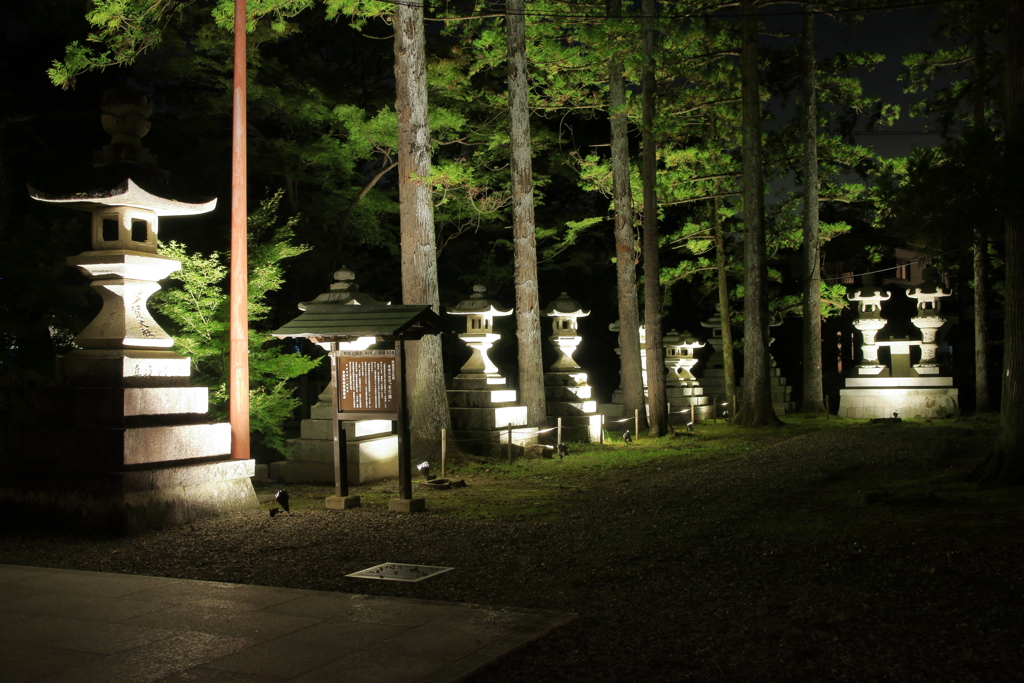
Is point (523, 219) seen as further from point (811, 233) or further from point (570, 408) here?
point (811, 233)

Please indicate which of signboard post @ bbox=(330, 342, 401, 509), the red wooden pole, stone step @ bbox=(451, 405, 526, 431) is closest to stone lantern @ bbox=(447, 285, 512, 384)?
stone step @ bbox=(451, 405, 526, 431)

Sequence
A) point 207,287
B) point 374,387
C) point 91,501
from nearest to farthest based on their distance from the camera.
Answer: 1. point 91,501
2. point 374,387
3. point 207,287

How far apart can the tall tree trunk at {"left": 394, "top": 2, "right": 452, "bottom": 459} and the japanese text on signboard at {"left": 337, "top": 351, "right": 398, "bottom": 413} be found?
3.91 metres

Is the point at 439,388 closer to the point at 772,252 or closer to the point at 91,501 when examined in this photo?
the point at 91,501

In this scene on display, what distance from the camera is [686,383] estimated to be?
82.6 ft

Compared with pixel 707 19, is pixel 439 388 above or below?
below

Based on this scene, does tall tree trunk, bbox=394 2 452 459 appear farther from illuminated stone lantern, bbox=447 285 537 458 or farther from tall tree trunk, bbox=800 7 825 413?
tall tree trunk, bbox=800 7 825 413

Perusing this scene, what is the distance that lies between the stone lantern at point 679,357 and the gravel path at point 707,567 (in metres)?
15.3

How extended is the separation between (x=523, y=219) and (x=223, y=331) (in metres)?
6.31

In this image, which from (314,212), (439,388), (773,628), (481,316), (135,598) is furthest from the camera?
(314,212)

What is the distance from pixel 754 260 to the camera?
66.4 feet

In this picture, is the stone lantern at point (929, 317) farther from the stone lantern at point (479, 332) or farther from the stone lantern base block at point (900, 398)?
the stone lantern at point (479, 332)

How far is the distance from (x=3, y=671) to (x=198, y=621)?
3.54ft

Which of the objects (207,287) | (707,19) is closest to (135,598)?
→ (207,287)
